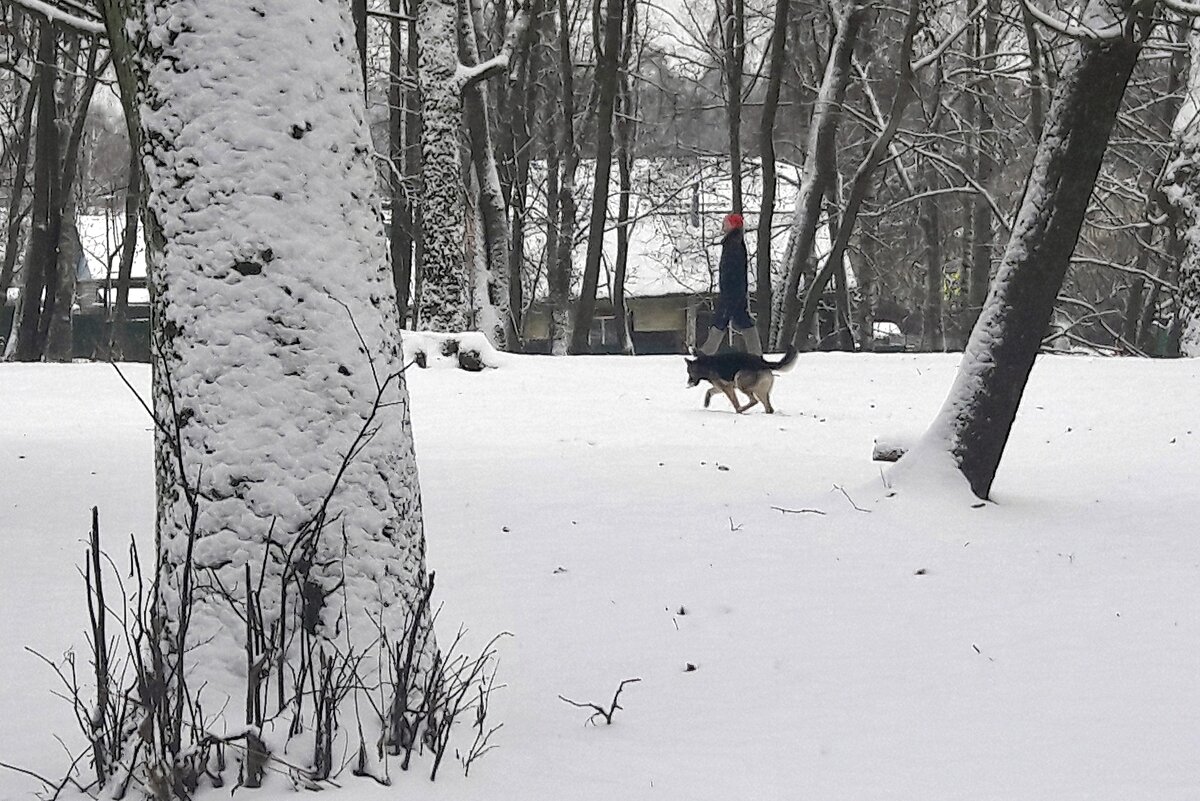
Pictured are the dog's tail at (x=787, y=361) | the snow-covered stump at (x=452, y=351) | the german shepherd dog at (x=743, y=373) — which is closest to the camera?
the dog's tail at (x=787, y=361)

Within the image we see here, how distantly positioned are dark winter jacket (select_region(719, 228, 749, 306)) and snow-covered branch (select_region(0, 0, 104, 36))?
23.5ft

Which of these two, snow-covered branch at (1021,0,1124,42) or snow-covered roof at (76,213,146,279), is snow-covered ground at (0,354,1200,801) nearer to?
snow-covered branch at (1021,0,1124,42)

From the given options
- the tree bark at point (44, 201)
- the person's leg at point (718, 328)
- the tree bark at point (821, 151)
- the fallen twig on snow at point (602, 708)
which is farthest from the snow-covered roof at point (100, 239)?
the fallen twig on snow at point (602, 708)

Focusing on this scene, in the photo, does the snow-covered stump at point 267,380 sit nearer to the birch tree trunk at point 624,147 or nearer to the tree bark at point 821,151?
the tree bark at point 821,151

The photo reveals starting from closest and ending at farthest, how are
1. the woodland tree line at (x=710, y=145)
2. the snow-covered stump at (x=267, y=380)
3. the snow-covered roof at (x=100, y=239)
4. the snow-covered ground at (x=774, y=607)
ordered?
the snow-covered stump at (x=267, y=380), the snow-covered ground at (x=774, y=607), the woodland tree line at (x=710, y=145), the snow-covered roof at (x=100, y=239)

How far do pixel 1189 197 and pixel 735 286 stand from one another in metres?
6.27

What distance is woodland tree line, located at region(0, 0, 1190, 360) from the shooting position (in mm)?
17406

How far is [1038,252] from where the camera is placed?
22.8 feet

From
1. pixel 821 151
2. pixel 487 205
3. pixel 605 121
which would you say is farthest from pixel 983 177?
pixel 487 205

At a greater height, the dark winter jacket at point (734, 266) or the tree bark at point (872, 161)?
the tree bark at point (872, 161)

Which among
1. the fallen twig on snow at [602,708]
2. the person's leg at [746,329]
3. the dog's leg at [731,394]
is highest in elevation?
the person's leg at [746,329]

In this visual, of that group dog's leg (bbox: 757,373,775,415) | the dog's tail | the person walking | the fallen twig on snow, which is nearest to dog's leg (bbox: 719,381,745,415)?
dog's leg (bbox: 757,373,775,415)

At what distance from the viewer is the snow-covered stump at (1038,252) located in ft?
22.3

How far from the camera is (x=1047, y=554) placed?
6.16 meters
